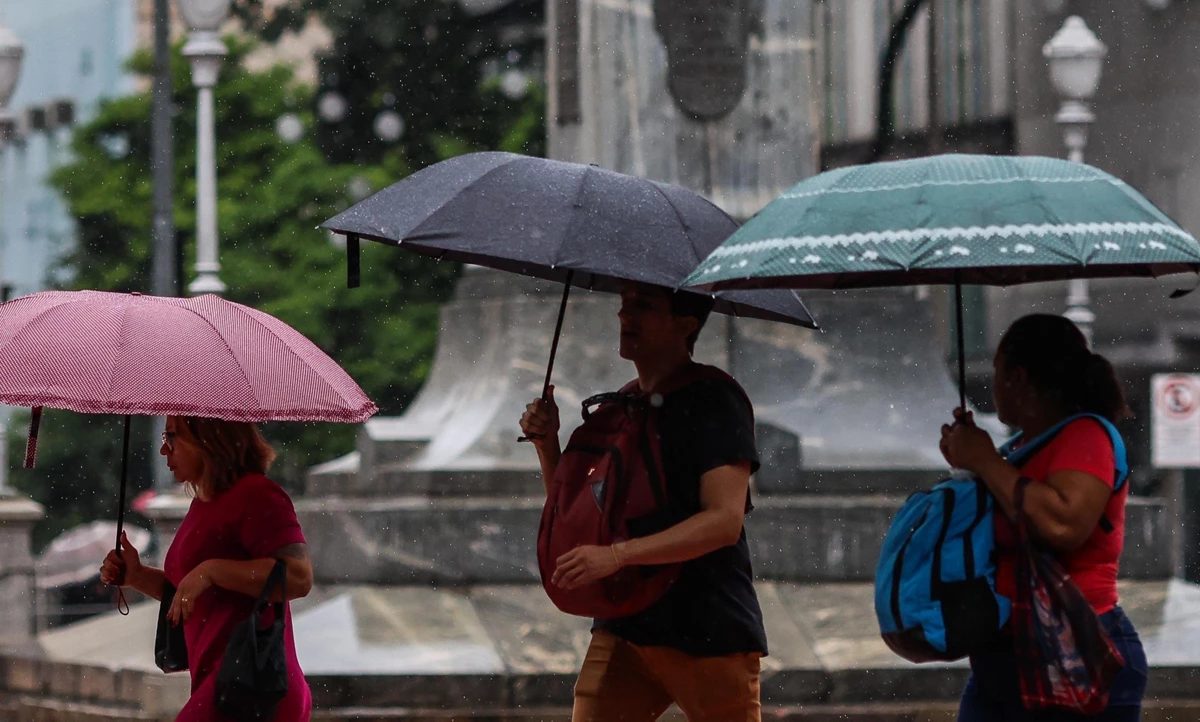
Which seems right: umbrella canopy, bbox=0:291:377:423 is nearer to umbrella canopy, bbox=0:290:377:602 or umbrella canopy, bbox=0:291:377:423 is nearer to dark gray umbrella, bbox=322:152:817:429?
umbrella canopy, bbox=0:290:377:602

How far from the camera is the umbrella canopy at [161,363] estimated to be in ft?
18.7

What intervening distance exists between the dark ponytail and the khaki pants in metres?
0.94

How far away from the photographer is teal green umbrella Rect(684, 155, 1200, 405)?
5.27m

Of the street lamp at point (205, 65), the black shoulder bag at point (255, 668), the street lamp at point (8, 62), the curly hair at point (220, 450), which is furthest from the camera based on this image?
the street lamp at point (8, 62)

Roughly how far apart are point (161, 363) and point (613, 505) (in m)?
1.13

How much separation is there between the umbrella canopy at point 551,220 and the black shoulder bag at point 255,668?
2.99 feet

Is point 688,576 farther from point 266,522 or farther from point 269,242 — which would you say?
point 269,242

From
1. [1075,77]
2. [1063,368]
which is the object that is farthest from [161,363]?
[1075,77]

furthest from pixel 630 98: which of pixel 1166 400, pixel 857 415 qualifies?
pixel 1166 400

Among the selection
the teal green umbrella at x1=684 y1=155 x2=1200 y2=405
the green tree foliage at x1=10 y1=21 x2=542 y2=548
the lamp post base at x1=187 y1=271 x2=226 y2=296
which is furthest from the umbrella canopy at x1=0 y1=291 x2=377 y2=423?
the green tree foliage at x1=10 y1=21 x2=542 y2=548

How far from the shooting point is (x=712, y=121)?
13.2 metres

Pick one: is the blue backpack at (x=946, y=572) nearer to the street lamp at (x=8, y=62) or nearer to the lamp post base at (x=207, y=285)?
the lamp post base at (x=207, y=285)

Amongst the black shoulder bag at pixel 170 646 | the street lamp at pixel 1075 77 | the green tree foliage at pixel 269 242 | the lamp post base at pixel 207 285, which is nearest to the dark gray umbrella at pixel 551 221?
the black shoulder bag at pixel 170 646

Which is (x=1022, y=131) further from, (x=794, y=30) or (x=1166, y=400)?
(x=794, y=30)
